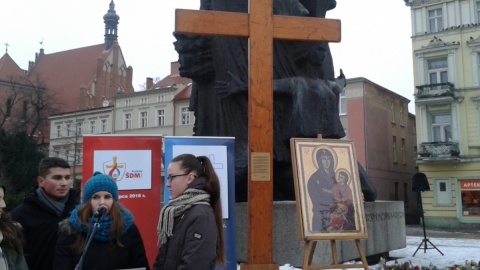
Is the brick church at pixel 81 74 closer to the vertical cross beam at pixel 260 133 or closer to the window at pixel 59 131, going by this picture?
the window at pixel 59 131

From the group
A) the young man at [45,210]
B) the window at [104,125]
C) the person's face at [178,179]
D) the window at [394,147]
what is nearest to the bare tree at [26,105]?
the window at [104,125]

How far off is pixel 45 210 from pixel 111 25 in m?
72.7

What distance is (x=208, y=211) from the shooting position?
312 centimetres

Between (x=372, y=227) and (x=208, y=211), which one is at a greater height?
(x=208, y=211)

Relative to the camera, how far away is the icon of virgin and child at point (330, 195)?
17.5 ft

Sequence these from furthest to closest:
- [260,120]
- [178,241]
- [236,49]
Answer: [236,49] < [260,120] < [178,241]

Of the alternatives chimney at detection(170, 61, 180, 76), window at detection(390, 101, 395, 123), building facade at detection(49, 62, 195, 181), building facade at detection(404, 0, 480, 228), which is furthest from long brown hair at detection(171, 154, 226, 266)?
chimney at detection(170, 61, 180, 76)

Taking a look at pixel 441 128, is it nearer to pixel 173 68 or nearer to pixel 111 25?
pixel 173 68

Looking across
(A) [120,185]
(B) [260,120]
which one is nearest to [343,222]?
(B) [260,120]

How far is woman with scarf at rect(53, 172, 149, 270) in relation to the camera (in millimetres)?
3246

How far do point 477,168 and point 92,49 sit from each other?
52.6m

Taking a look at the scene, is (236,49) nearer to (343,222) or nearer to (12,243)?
(343,222)

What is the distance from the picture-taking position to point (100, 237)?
3268mm

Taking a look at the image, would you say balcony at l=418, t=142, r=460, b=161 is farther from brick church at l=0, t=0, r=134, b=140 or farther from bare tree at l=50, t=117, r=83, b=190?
brick church at l=0, t=0, r=134, b=140
